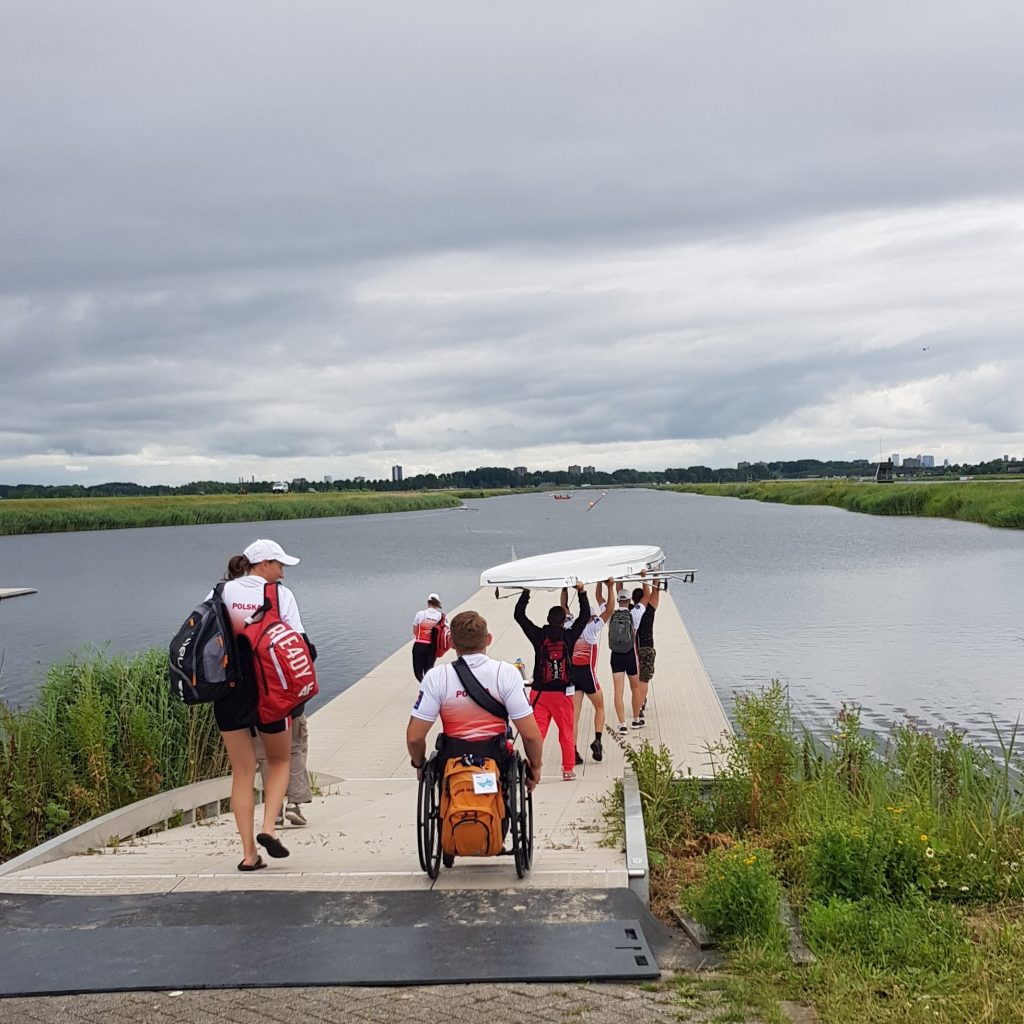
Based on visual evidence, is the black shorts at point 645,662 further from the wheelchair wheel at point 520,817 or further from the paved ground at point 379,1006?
the paved ground at point 379,1006

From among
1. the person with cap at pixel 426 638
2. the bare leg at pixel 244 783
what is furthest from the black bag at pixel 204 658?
the person with cap at pixel 426 638

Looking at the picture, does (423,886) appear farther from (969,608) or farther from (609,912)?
(969,608)

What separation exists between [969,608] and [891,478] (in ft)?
466

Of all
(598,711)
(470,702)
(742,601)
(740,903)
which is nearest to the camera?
(740,903)

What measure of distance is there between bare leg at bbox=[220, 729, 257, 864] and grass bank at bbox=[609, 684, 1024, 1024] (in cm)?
223

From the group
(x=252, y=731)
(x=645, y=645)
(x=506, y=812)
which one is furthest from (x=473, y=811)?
(x=645, y=645)

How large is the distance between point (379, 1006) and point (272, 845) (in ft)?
7.12

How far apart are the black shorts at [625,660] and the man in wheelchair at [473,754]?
21.7 ft

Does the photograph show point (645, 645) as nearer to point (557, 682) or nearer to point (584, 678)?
point (584, 678)

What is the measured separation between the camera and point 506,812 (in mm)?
5664

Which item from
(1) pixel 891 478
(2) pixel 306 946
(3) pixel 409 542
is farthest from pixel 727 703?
(1) pixel 891 478

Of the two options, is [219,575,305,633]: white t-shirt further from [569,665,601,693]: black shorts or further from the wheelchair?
[569,665,601,693]: black shorts

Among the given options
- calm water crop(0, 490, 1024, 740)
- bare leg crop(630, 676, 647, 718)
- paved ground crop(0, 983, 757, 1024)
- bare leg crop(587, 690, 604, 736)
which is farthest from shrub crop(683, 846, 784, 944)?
calm water crop(0, 490, 1024, 740)

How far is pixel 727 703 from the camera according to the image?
1591cm
